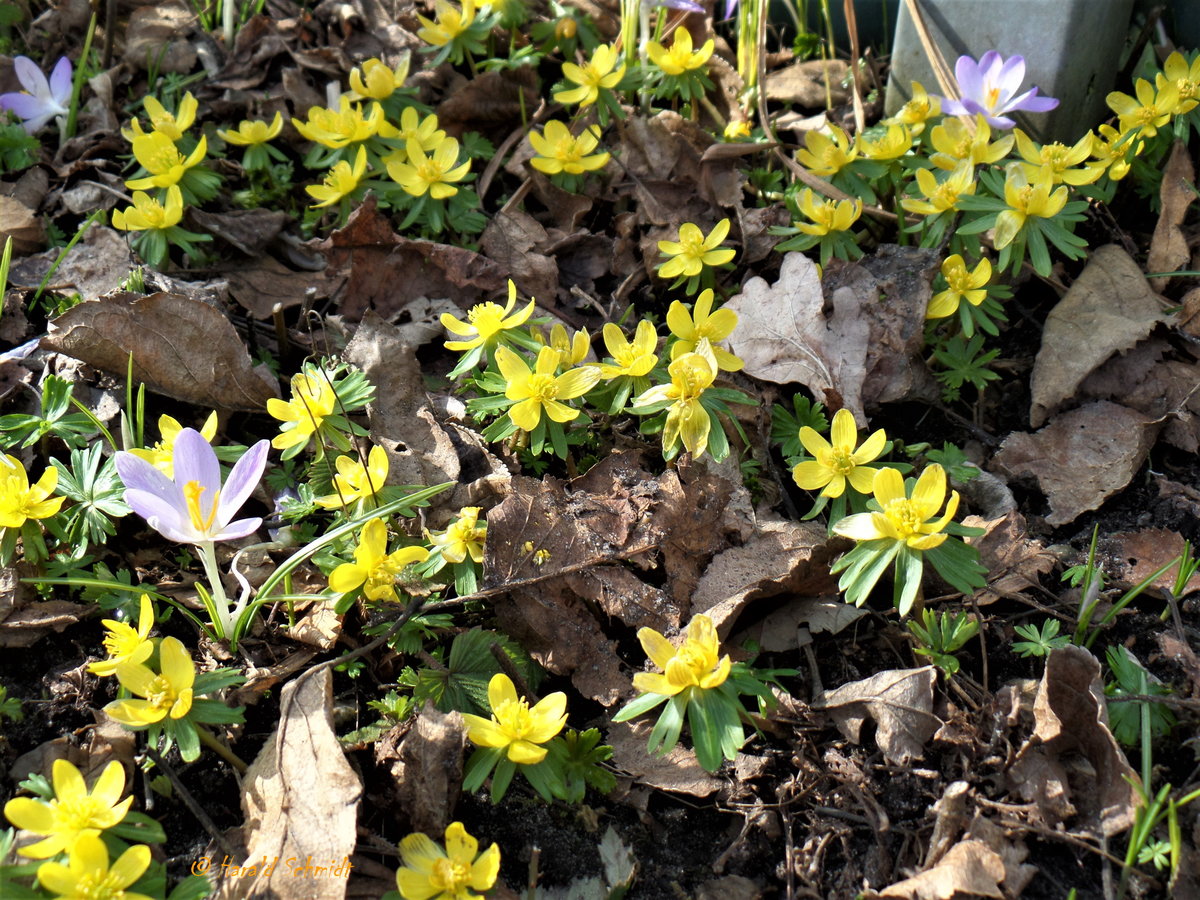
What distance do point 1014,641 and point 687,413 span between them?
858 mm

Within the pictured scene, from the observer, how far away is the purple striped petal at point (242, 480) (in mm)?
2021

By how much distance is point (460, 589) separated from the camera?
2.09m

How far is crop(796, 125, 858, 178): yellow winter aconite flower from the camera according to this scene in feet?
9.55

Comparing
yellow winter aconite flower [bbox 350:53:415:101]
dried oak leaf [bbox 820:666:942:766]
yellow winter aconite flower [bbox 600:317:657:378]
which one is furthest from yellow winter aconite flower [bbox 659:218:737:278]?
dried oak leaf [bbox 820:666:942:766]

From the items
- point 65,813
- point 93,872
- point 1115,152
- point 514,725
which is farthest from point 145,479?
point 1115,152

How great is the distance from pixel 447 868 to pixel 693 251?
175cm

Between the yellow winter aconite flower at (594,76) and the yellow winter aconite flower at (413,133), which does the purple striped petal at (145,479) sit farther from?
the yellow winter aconite flower at (594,76)

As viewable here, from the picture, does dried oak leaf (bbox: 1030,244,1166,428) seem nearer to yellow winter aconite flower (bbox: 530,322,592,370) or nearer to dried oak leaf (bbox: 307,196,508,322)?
yellow winter aconite flower (bbox: 530,322,592,370)

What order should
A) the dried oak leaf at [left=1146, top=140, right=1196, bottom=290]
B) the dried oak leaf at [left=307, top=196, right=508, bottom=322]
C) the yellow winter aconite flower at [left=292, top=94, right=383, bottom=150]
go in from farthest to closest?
the yellow winter aconite flower at [left=292, top=94, right=383, bottom=150] → the dried oak leaf at [left=307, top=196, right=508, bottom=322] → the dried oak leaf at [left=1146, top=140, right=1196, bottom=290]

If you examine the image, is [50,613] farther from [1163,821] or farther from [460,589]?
[1163,821]

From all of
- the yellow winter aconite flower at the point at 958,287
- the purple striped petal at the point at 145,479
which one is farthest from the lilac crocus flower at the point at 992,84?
the purple striped petal at the point at 145,479

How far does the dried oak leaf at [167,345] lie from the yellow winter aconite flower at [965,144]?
1965 mm

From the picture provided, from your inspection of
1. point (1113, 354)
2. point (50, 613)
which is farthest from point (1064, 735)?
point (50, 613)

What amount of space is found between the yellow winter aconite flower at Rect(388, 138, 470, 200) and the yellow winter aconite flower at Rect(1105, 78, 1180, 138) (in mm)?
1882
